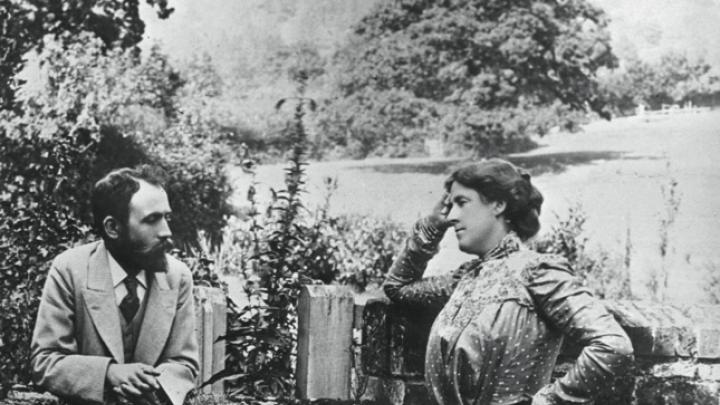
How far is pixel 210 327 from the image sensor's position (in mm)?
3227

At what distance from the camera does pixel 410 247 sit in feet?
9.09

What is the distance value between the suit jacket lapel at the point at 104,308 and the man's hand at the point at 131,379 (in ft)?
0.13

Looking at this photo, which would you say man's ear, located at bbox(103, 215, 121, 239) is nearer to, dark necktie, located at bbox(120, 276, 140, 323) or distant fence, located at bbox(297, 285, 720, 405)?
dark necktie, located at bbox(120, 276, 140, 323)

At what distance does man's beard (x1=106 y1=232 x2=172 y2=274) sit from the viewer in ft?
7.07

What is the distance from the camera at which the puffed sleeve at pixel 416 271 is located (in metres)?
2.69

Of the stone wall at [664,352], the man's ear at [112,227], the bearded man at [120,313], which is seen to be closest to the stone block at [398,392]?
the stone wall at [664,352]

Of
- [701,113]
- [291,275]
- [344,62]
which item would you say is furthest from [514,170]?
[344,62]

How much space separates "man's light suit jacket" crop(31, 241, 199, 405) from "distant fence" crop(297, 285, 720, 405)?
0.85 metres

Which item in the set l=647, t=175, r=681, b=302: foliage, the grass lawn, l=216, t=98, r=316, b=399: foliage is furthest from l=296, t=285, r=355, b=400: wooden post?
l=647, t=175, r=681, b=302: foliage

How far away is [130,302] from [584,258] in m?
4.68

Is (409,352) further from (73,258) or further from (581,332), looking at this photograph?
(73,258)

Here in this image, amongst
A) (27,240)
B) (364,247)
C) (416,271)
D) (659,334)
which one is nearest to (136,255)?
(416,271)

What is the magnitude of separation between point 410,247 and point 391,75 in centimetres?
426

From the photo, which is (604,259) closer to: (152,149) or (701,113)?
(701,113)
